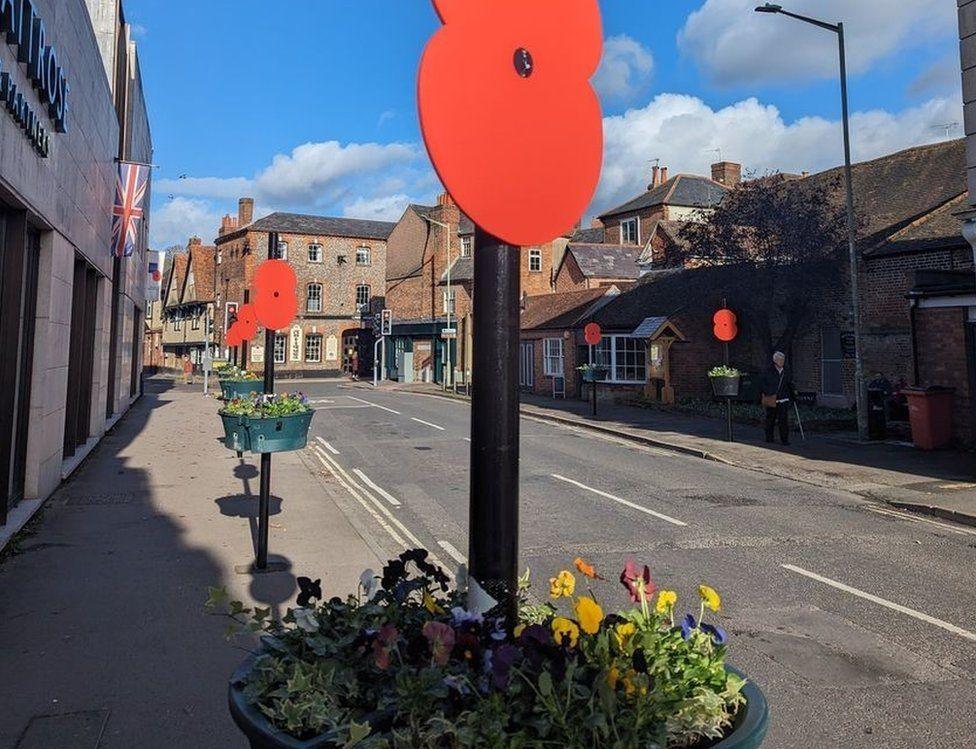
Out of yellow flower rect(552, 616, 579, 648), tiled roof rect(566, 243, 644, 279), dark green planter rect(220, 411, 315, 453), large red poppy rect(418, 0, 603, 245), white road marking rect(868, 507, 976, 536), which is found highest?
tiled roof rect(566, 243, 644, 279)

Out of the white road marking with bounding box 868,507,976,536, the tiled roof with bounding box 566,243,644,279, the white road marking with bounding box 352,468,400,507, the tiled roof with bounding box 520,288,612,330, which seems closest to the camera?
the white road marking with bounding box 868,507,976,536

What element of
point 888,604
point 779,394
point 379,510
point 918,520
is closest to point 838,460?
point 779,394

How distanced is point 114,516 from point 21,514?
1022mm

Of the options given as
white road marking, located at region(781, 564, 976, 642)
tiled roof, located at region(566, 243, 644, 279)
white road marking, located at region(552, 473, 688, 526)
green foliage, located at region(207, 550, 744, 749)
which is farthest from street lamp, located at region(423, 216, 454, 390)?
green foliage, located at region(207, 550, 744, 749)

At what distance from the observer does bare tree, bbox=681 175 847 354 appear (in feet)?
62.0

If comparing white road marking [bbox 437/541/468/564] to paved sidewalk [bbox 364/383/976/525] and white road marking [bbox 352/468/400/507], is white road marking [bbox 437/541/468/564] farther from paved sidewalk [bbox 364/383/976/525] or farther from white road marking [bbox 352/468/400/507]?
paved sidewalk [bbox 364/383/976/525]

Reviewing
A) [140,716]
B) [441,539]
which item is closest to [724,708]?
[140,716]

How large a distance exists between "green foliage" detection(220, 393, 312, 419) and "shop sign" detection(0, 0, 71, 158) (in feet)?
10.7

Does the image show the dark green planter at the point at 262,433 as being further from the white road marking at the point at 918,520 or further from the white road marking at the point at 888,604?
the white road marking at the point at 918,520

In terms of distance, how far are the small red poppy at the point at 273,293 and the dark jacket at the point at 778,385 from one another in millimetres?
11965

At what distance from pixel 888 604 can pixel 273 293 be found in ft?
19.4

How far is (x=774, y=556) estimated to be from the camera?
695cm

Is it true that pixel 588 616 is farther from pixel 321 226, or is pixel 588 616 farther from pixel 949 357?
pixel 321 226

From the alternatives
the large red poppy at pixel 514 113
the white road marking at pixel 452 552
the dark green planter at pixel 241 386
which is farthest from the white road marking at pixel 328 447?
the large red poppy at pixel 514 113
